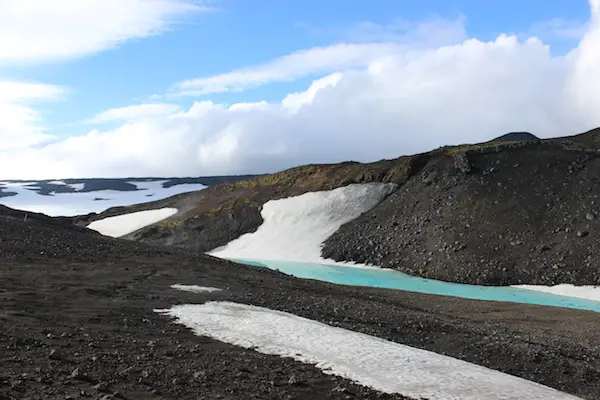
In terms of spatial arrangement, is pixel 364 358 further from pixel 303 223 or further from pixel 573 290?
pixel 303 223

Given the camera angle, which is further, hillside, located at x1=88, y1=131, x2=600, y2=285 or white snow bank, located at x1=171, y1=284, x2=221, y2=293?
hillside, located at x1=88, y1=131, x2=600, y2=285

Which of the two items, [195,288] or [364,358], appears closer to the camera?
[364,358]

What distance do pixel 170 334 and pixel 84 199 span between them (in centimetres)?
16467

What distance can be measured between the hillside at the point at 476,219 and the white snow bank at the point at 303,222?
1917mm

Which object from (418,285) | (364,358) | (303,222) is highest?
(303,222)

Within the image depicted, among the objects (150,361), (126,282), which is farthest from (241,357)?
(126,282)

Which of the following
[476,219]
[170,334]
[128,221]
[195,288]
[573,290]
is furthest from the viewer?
[128,221]

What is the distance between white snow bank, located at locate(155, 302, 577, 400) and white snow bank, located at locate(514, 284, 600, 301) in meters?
33.5

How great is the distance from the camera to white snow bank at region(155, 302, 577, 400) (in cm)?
1212

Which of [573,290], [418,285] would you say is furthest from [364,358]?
[573,290]

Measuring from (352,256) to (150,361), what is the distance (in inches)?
2019

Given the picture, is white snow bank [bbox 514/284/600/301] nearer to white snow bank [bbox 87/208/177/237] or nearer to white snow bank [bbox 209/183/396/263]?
white snow bank [bbox 209/183/396/263]

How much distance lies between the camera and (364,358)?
541 inches

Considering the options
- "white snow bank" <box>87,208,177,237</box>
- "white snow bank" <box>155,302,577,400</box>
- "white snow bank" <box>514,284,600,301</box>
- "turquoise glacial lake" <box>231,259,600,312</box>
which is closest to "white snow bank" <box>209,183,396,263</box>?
"turquoise glacial lake" <box>231,259,600,312</box>
